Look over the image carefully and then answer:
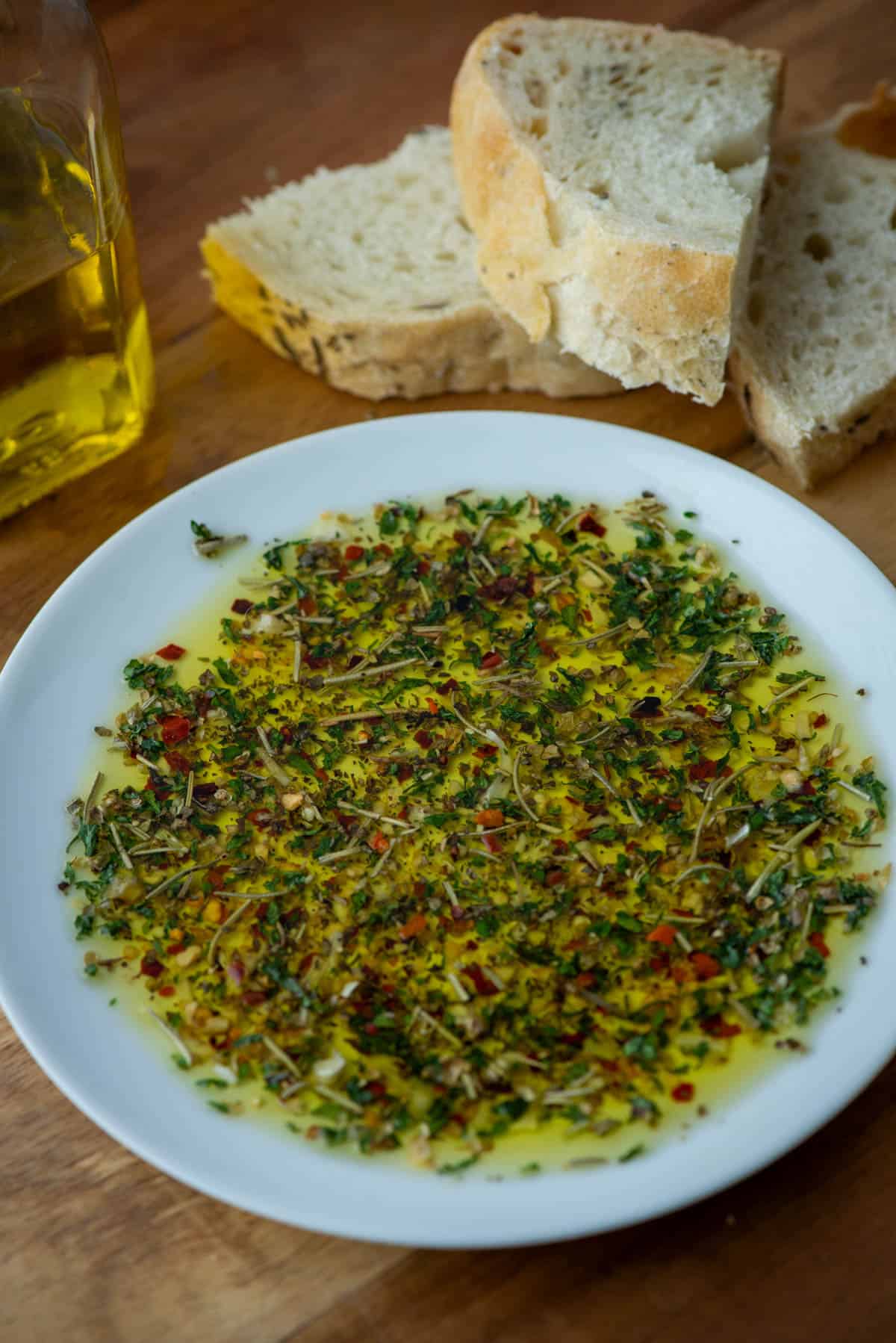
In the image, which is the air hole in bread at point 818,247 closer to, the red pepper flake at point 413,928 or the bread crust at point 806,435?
the bread crust at point 806,435

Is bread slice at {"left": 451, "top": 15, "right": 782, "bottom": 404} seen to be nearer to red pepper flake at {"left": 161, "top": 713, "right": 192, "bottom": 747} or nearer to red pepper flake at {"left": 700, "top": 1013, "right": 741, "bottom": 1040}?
red pepper flake at {"left": 161, "top": 713, "right": 192, "bottom": 747}

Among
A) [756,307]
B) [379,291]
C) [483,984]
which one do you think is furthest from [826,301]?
[483,984]

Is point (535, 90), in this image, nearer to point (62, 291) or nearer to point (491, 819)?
point (62, 291)

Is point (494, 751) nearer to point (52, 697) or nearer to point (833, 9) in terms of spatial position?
point (52, 697)

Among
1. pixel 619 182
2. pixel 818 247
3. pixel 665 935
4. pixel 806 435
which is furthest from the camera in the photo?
pixel 818 247

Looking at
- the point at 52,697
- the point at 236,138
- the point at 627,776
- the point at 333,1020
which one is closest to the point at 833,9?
the point at 236,138

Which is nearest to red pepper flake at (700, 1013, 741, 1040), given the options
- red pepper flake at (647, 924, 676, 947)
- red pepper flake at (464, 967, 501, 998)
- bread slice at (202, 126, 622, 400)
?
red pepper flake at (647, 924, 676, 947)

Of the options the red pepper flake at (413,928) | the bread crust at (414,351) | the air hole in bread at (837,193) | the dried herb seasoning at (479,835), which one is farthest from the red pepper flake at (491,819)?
the air hole in bread at (837,193)
